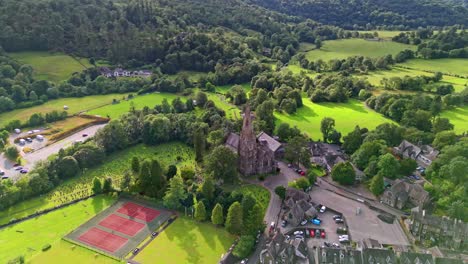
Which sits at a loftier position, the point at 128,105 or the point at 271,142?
the point at 128,105

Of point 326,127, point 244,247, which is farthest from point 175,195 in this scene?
point 326,127

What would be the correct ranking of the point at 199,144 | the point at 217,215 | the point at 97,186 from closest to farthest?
the point at 217,215 < the point at 97,186 < the point at 199,144

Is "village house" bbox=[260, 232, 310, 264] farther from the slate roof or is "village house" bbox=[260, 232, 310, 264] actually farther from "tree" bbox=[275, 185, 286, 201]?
"tree" bbox=[275, 185, 286, 201]

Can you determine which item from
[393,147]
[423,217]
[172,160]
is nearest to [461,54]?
[393,147]

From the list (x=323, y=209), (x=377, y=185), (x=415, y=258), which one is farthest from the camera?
(x=377, y=185)

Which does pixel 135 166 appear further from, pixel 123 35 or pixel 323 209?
pixel 123 35

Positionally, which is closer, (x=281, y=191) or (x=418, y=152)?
(x=281, y=191)
